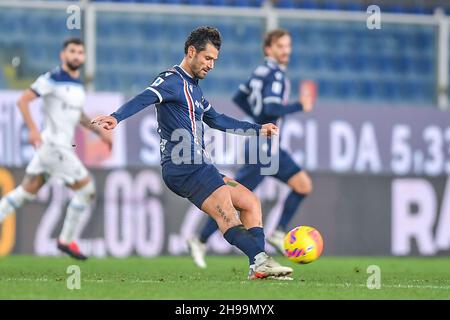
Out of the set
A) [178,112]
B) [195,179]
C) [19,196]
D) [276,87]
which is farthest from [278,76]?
[195,179]

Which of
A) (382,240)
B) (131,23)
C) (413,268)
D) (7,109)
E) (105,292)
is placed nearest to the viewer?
(105,292)

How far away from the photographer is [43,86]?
12.2 m

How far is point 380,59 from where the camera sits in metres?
16.8

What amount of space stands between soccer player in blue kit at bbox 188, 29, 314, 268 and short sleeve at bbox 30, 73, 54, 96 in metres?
1.96

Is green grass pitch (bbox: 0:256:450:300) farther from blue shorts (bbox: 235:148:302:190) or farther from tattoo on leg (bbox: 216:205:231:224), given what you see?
blue shorts (bbox: 235:148:302:190)

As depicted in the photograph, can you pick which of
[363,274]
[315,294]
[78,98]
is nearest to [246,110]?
[78,98]

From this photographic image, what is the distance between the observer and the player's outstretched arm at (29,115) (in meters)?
11.7

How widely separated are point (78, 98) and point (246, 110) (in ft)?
6.00

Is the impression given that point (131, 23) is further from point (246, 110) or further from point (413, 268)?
point (413, 268)

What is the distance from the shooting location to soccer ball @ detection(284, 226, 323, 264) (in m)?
9.03

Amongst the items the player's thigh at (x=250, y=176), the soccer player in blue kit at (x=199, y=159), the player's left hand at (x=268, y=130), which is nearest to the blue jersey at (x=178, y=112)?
the soccer player in blue kit at (x=199, y=159)

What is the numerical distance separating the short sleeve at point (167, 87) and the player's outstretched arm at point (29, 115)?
359 centimetres

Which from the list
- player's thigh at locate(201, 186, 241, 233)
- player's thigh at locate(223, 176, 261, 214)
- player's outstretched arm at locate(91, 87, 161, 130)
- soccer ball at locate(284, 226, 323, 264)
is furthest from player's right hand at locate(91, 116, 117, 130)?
soccer ball at locate(284, 226, 323, 264)

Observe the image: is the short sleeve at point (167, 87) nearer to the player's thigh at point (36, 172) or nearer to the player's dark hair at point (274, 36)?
the player's dark hair at point (274, 36)
